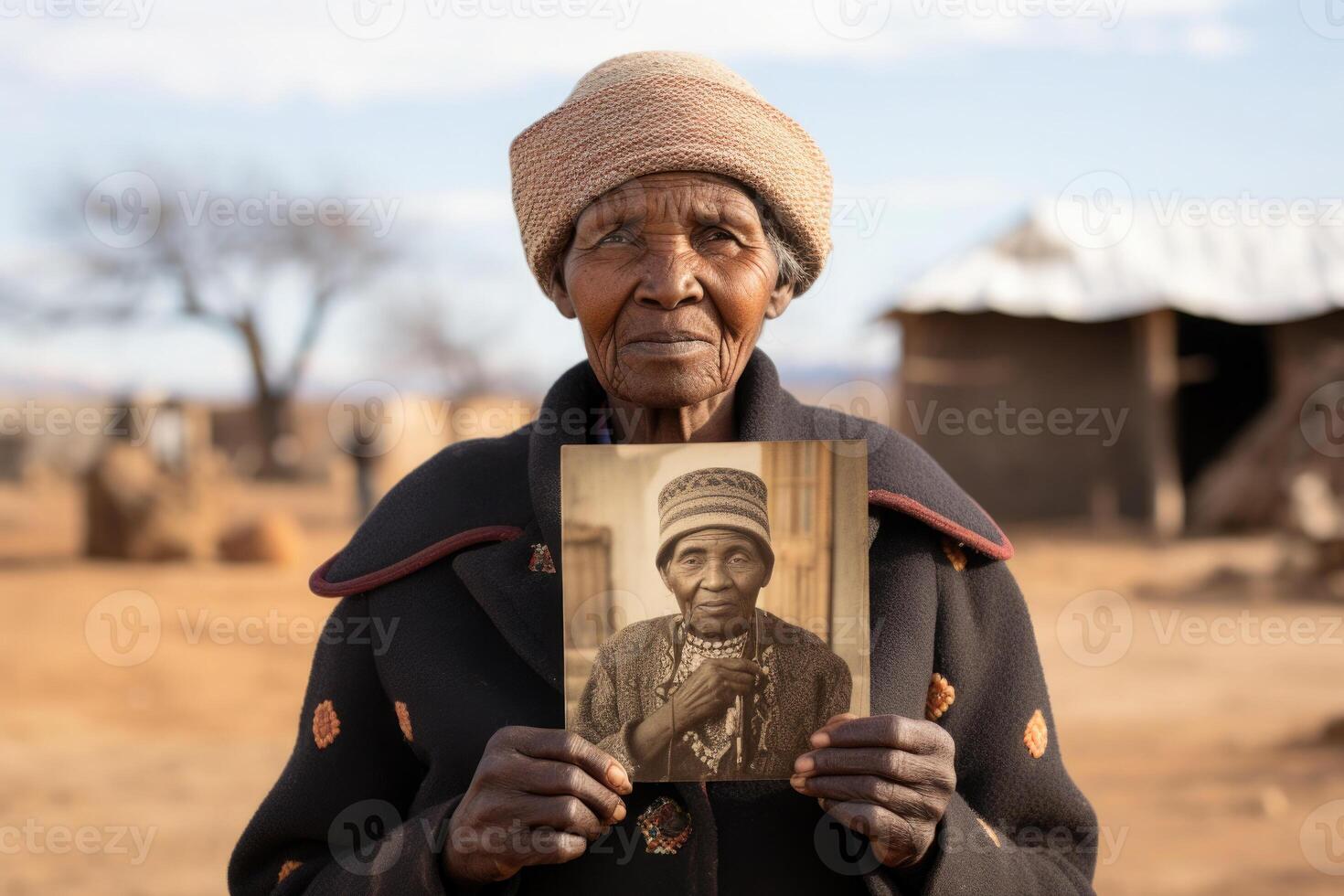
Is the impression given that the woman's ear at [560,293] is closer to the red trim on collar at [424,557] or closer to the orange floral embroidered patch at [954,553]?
the red trim on collar at [424,557]

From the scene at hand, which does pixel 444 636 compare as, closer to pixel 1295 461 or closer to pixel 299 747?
pixel 299 747

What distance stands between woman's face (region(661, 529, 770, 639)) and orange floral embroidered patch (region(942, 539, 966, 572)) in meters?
0.49

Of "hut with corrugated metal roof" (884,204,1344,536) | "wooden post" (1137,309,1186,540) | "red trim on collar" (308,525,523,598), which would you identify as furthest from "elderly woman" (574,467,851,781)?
"wooden post" (1137,309,1186,540)

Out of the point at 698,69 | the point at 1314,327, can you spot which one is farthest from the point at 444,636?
the point at 1314,327

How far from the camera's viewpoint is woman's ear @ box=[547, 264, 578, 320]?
6.89ft

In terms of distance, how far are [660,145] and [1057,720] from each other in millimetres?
7754

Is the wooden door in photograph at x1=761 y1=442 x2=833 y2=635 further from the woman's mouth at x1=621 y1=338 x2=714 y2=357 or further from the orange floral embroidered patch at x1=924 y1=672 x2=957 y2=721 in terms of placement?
the orange floral embroidered patch at x1=924 y1=672 x2=957 y2=721

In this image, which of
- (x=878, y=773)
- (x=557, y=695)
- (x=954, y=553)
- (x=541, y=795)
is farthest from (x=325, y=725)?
(x=954, y=553)

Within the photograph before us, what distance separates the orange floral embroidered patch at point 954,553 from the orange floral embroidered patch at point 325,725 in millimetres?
1075

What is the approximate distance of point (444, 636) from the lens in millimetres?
2088

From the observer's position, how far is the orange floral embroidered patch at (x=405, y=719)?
6.75 ft

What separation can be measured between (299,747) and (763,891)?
33.5 inches

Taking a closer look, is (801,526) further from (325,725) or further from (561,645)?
(325,725)

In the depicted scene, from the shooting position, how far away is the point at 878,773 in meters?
1.64
